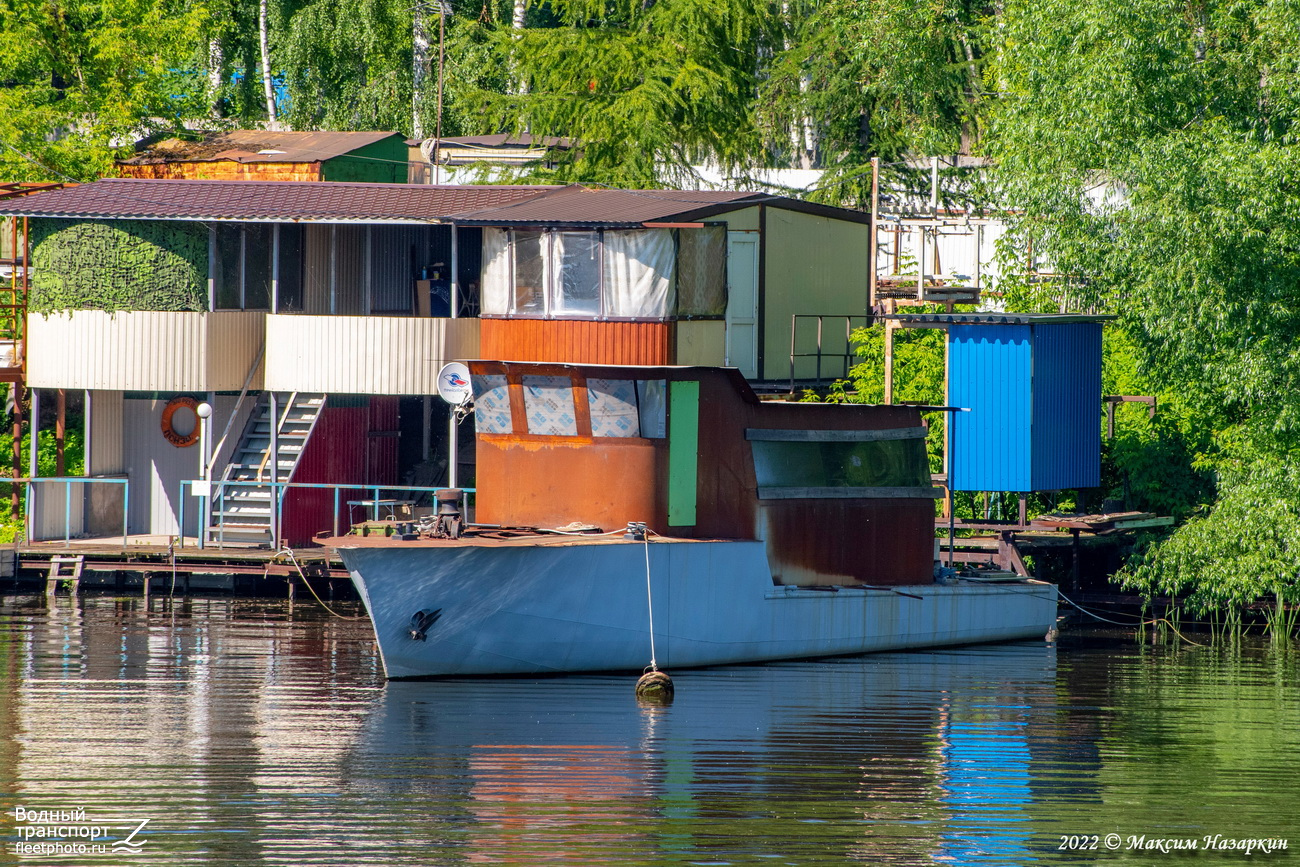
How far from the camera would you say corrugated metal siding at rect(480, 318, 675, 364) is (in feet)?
70.7

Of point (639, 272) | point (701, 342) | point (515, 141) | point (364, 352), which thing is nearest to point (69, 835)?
point (639, 272)

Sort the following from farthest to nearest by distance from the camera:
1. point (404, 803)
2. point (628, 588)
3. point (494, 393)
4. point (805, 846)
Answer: point (494, 393) < point (628, 588) < point (404, 803) < point (805, 846)

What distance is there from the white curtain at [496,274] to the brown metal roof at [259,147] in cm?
1039

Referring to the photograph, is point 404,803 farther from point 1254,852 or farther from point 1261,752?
point 1261,752

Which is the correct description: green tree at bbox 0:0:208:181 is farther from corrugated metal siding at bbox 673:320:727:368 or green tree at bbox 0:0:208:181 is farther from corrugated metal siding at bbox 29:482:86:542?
corrugated metal siding at bbox 673:320:727:368

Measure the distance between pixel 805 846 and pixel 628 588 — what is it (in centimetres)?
710

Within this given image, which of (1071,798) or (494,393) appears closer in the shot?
(1071,798)

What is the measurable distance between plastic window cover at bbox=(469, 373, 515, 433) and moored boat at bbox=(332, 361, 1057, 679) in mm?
25

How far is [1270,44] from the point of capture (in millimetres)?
23719

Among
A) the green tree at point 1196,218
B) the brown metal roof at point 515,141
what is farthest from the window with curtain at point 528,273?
the brown metal roof at point 515,141

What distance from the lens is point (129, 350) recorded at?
85.7 feet

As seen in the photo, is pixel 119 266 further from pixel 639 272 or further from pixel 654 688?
pixel 654 688

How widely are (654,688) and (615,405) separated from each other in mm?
3813

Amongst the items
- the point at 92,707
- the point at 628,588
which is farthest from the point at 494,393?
the point at 92,707
